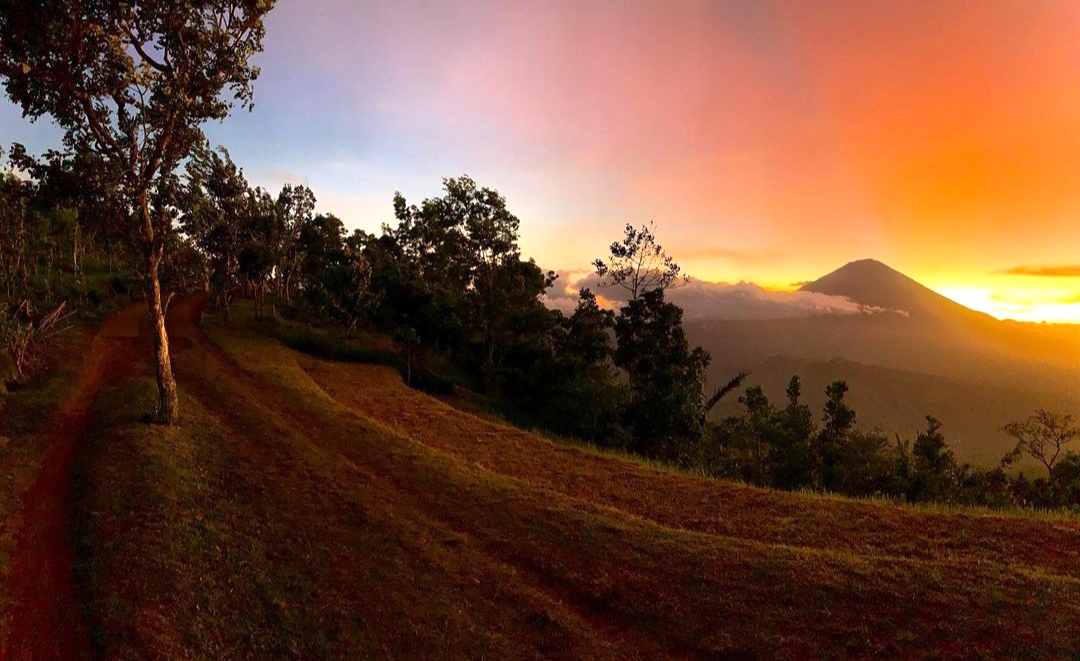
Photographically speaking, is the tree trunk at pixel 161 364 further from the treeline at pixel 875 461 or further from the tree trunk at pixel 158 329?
the treeline at pixel 875 461

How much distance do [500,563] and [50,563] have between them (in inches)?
396

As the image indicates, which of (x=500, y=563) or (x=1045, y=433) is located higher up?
(x=1045, y=433)

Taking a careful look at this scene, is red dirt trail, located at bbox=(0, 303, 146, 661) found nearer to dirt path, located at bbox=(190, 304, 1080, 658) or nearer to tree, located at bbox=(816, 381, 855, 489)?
dirt path, located at bbox=(190, 304, 1080, 658)

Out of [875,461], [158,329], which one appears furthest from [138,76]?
[875,461]

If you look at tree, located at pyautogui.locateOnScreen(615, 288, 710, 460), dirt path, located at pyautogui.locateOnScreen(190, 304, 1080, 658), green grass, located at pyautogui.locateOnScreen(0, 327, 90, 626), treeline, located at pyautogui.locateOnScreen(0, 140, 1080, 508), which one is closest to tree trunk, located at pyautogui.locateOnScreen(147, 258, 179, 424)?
green grass, located at pyautogui.locateOnScreen(0, 327, 90, 626)

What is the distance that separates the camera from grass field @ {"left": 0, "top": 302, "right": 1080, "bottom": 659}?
33.0 feet

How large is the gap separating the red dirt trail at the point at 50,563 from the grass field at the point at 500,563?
0.17 metres

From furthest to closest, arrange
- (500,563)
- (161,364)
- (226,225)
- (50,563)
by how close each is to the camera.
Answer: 1. (226,225)
2. (161,364)
3. (500,563)
4. (50,563)

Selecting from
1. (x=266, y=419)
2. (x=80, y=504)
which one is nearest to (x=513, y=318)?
(x=266, y=419)

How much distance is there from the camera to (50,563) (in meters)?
11.6

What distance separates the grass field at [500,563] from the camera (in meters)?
10.1

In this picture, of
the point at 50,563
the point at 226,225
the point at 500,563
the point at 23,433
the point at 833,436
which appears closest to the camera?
the point at 50,563

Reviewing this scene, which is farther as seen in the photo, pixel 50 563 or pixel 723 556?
pixel 723 556

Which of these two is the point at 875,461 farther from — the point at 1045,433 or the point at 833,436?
the point at 1045,433
